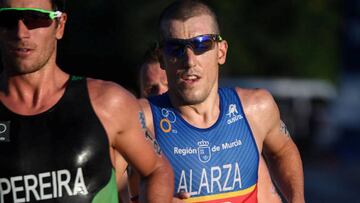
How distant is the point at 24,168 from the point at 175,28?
1929 millimetres

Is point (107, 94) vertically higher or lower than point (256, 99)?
higher

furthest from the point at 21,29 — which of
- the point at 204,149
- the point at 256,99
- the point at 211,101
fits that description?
the point at 256,99

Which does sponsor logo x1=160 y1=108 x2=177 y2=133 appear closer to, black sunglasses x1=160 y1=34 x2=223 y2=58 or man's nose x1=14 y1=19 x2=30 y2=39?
black sunglasses x1=160 y1=34 x2=223 y2=58

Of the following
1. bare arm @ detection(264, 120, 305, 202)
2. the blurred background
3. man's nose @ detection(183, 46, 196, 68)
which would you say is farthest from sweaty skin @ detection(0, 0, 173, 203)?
the blurred background

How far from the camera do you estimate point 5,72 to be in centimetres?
507

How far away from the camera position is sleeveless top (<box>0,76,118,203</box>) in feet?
15.8

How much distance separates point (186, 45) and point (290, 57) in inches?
1398

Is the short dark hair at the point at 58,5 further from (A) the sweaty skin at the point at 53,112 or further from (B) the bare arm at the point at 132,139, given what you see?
(B) the bare arm at the point at 132,139

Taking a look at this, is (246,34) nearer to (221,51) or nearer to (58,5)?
(221,51)

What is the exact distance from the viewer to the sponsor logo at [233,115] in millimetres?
6510

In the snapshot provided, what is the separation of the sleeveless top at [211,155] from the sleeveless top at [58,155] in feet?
4.23

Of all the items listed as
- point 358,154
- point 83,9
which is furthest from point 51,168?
point 358,154

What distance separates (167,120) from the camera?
252 inches

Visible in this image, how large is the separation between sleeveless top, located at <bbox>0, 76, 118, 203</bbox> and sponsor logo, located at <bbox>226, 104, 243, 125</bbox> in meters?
1.63
